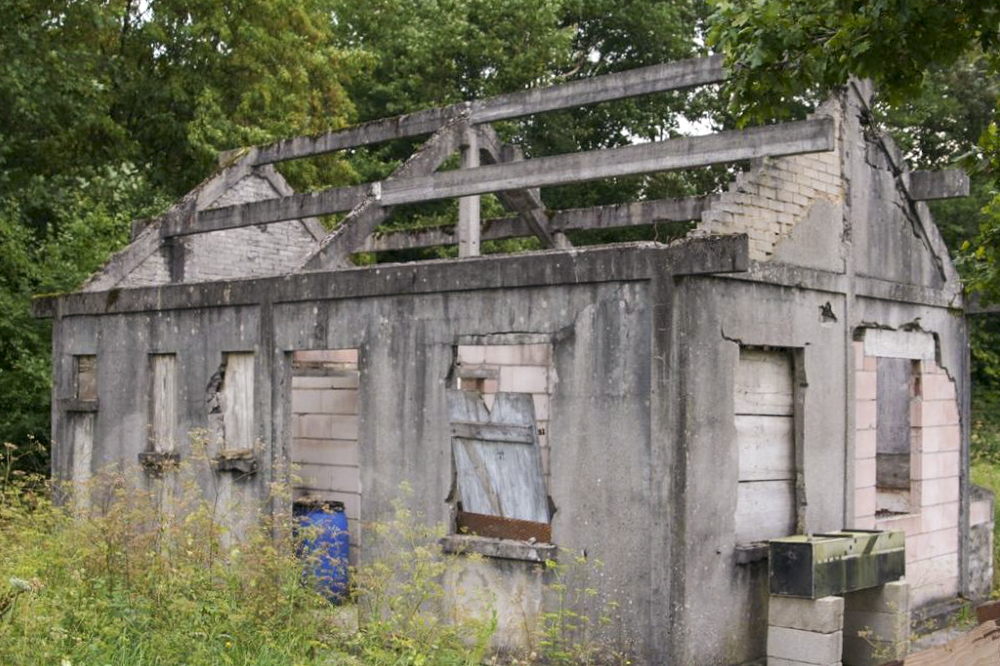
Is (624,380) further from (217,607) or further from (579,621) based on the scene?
(217,607)

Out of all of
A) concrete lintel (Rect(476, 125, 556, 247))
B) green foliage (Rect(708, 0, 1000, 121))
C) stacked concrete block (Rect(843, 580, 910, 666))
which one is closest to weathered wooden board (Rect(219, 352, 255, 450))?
concrete lintel (Rect(476, 125, 556, 247))

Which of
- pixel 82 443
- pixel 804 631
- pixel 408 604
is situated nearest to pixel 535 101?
pixel 408 604

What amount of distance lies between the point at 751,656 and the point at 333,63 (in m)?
16.3

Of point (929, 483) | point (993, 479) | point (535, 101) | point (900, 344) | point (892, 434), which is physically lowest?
point (993, 479)

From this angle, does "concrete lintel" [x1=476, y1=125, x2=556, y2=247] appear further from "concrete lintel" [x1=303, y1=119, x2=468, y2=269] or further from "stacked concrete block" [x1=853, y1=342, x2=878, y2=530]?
"stacked concrete block" [x1=853, y1=342, x2=878, y2=530]

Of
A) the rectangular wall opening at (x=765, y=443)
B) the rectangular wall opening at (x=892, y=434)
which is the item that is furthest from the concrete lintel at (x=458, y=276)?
the rectangular wall opening at (x=892, y=434)

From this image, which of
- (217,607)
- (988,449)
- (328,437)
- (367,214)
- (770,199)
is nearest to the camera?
(217,607)

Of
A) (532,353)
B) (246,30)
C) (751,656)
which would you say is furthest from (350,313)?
(246,30)

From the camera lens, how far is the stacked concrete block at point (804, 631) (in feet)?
28.0

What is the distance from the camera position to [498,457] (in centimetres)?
961

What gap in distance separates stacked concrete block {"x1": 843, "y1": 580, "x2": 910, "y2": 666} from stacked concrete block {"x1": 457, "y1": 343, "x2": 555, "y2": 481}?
264 centimetres

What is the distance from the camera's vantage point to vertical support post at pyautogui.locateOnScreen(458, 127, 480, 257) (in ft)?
39.4

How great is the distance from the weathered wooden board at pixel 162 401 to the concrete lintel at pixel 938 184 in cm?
733

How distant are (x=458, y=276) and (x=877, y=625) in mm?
4192
